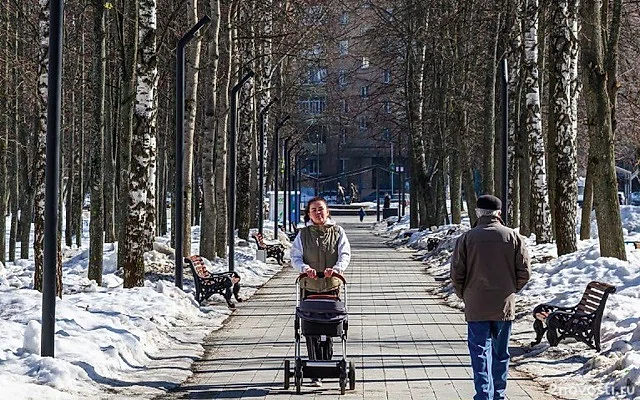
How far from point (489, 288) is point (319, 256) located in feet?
6.98

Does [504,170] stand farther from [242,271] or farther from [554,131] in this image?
[242,271]

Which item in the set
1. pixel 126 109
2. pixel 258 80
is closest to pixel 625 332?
pixel 126 109

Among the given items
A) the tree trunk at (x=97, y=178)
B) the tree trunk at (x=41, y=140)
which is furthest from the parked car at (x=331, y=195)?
the tree trunk at (x=41, y=140)

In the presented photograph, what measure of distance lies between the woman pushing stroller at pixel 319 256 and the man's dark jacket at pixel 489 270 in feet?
5.21

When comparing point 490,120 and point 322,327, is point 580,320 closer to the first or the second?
point 322,327

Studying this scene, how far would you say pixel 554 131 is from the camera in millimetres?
25297

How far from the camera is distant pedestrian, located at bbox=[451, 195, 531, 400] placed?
10.6 metres

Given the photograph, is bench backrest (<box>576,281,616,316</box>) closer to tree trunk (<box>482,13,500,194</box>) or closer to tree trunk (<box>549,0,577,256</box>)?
tree trunk (<box>549,0,577,256</box>)

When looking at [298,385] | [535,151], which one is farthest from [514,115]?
[298,385]

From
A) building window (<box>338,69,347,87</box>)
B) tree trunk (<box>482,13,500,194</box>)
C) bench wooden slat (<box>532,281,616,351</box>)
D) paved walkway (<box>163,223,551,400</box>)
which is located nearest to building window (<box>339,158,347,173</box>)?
building window (<box>338,69,347,87</box>)

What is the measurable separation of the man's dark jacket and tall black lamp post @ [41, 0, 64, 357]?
4.17 m

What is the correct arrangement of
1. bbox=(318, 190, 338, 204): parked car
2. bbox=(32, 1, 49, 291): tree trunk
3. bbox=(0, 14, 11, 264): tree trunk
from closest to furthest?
1. bbox=(32, 1, 49, 291): tree trunk
2. bbox=(0, 14, 11, 264): tree trunk
3. bbox=(318, 190, 338, 204): parked car

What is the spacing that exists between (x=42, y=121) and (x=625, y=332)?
1048 centimetres

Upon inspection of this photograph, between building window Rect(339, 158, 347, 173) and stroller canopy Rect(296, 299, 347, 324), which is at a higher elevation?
building window Rect(339, 158, 347, 173)
